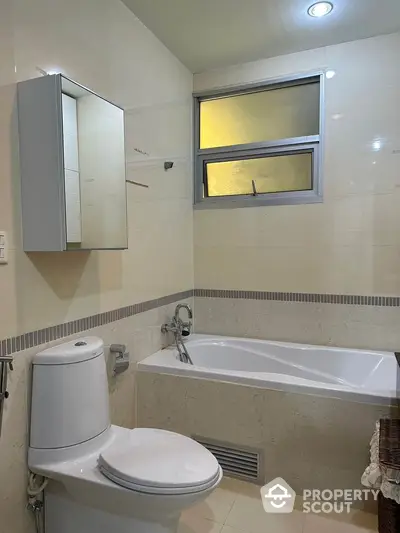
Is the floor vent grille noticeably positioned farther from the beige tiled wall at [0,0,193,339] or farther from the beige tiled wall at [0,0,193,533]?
the beige tiled wall at [0,0,193,339]

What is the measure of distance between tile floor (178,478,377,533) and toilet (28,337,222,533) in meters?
0.37

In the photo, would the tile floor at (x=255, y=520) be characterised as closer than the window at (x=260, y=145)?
Yes

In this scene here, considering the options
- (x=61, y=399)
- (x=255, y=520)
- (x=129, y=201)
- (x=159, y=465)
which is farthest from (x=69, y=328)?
(x=255, y=520)

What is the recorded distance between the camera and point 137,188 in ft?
7.64

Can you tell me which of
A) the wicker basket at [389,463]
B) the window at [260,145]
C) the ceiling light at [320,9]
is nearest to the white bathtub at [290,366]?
the wicker basket at [389,463]

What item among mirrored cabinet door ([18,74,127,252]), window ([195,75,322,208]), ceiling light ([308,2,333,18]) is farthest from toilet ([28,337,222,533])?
ceiling light ([308,2,333,18])

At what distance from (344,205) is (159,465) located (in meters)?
2.05

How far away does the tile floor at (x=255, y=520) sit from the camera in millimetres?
1771

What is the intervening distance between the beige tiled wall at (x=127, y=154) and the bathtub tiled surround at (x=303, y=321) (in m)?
0.37

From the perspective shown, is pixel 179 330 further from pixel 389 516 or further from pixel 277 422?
pixel 389 516

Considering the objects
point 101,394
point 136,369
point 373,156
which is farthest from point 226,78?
point 101,394

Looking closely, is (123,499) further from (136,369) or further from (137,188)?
(137,188)

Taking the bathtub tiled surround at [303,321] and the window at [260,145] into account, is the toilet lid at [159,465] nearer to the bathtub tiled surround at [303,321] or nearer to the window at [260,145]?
the bathtub tiled surround at [303,321]

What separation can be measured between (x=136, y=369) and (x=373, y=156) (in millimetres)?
2104
